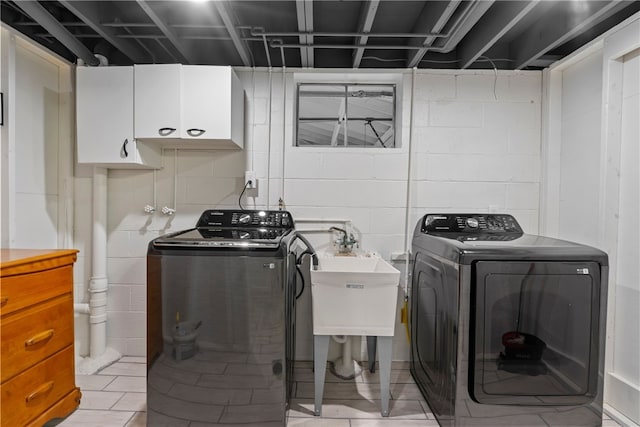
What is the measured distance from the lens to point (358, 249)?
2.69m

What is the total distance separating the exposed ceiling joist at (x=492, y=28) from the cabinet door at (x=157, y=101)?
75.1 inches

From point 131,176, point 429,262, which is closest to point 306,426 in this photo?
point 429,262

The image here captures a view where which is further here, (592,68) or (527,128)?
(527,128)

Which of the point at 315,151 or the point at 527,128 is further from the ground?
the point at 527,128

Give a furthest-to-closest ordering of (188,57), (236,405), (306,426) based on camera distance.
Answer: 1. (188,57)
2. (306,426)
3. (236,405)

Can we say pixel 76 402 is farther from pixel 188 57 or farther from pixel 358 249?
pixel 188 57

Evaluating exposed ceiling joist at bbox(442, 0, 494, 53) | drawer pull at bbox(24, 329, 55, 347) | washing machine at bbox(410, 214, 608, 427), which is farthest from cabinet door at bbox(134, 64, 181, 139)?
washing machine at bbox(410, 214, 608, 427)

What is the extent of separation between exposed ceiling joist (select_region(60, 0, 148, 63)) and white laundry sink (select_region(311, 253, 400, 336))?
1866 mm

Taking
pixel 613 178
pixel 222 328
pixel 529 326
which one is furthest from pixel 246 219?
pixel 613 178

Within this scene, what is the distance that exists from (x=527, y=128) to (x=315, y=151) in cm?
156

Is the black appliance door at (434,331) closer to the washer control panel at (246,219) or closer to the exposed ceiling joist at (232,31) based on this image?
the washer control panel at (246,219)

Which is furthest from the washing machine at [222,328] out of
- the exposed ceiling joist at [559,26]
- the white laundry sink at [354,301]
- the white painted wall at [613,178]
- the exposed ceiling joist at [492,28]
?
the exposed ceiling joist at [559,26]

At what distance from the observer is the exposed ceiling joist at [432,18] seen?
6.44 ft

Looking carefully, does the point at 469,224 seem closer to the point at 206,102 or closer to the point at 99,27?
the point at 206,102
